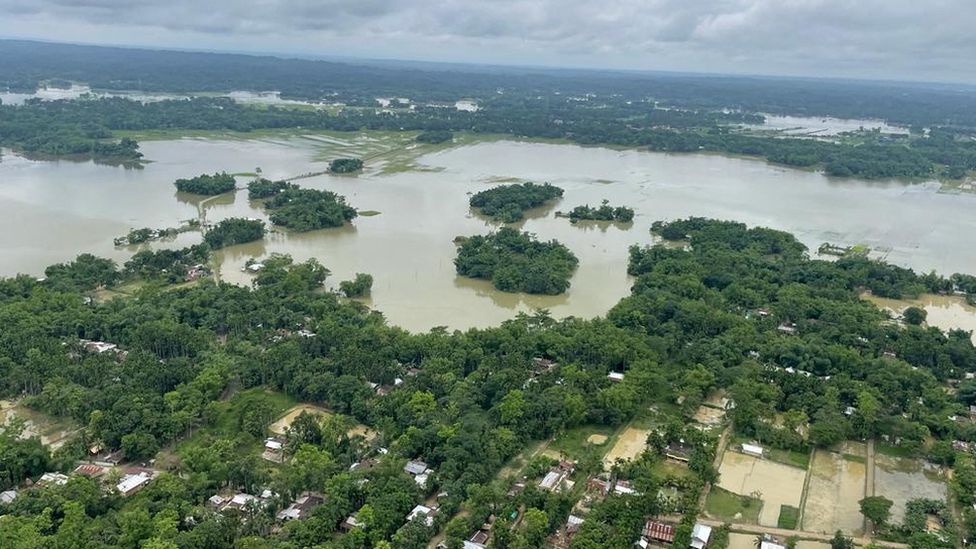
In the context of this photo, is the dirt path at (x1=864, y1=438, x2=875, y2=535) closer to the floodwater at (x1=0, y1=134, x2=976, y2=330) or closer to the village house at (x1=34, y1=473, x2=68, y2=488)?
the floodwater at (x1=0, y1=134, x2=976, y2=330)

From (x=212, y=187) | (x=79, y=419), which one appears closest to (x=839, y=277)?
(x=79, y=419)

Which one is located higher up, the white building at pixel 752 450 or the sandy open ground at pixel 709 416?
the sandy open ground at pixel 709 416

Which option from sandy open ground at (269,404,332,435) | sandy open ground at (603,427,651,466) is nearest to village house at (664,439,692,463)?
sandy open ground at (603,427,651,466)

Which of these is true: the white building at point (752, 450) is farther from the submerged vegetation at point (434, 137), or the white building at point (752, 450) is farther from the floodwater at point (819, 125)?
the floodwater at point (819, 125)

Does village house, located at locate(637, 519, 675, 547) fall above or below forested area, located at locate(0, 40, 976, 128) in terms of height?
below

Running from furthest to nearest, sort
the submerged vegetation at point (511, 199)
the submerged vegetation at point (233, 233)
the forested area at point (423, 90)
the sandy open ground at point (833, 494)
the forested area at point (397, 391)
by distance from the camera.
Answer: the forested area at point (423, 90), the submerged vegetation at point (511, 199), the submerged vegetation at point (233, 233), the sandy open ground at point (833, 494), the forested area at point (397, 391)

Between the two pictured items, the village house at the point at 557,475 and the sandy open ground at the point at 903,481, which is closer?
the village house at the point at 557,475

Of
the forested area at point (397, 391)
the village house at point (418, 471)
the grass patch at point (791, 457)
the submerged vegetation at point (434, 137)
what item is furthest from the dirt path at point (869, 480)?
the submerged vegetation at point (434, 137)
